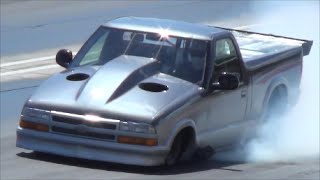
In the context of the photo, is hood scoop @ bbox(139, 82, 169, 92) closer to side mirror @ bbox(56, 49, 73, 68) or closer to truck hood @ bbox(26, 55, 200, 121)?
truck hood @ bbox(26, 55, 200, 121)

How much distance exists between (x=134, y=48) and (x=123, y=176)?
5.81 ft

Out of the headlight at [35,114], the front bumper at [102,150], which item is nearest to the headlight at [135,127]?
the front bumper at [102,150]

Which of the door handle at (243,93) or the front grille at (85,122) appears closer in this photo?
the front grille at (85,122)

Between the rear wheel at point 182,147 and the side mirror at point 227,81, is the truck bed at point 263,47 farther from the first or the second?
the rear wheel at point 182,147

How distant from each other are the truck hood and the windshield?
0.18 m

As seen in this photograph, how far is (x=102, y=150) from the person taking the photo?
10.6 m

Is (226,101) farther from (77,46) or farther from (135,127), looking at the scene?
(77,46)

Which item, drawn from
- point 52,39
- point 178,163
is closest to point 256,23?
point 52,39

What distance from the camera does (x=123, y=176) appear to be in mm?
10617

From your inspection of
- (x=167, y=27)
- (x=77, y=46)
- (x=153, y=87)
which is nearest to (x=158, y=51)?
(x=167, y=27)

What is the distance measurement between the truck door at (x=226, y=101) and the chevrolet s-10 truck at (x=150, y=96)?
11 mm

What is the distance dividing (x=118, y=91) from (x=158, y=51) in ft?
3.43

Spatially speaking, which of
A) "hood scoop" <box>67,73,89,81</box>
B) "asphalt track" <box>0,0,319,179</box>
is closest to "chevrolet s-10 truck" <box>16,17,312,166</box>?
"hood scoop" <box>67,73,89,81</box>

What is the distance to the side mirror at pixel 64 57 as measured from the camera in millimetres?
12252
